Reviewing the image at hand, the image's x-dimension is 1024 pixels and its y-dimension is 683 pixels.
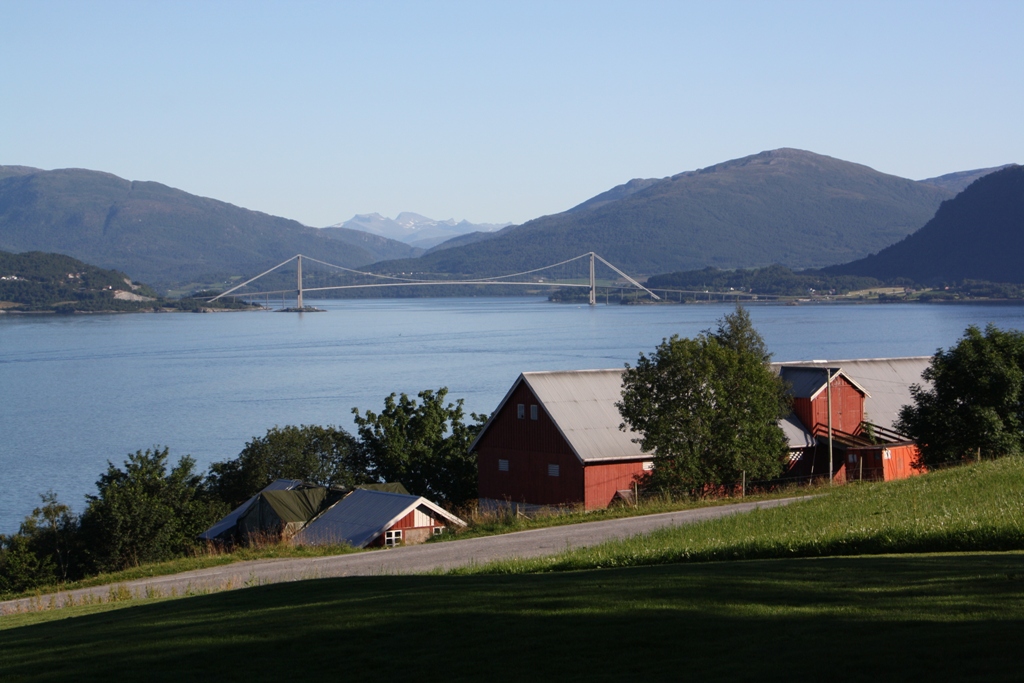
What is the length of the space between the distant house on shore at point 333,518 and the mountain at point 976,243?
17056cm

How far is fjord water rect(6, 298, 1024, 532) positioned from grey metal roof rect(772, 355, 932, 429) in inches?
879

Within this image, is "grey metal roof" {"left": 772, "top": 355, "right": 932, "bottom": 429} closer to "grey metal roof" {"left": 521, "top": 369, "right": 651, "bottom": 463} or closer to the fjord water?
"grey metal roof" {"left": 521, "top": 369, "right": 651, "bottom": 463}

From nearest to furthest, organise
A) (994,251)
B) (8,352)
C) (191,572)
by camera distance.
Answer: (191,572), (8,352), (994,251)

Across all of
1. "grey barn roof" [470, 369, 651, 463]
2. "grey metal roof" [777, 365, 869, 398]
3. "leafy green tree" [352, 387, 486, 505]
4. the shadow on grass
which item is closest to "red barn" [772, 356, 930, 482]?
"grey metal roof" [777, 365, 869, 398]

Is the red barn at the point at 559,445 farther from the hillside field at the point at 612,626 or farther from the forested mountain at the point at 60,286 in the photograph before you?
the forested mountain at the point at 60,286

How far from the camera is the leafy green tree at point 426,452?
98.0ft

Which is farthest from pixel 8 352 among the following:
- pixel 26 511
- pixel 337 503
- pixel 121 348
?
pixel 337 503

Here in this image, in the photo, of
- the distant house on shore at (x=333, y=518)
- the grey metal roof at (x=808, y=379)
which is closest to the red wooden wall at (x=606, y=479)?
the distant house on shore at (x=333, y=518)

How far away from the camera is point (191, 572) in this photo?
13773 mm

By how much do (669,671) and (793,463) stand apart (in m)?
22.3

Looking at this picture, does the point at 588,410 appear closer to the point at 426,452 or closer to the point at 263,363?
the point at 426,452

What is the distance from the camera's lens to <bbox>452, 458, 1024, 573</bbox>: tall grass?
8727mm

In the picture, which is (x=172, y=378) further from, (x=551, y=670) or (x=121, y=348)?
(x=551, y=670)

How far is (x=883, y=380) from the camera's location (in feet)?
99.2
